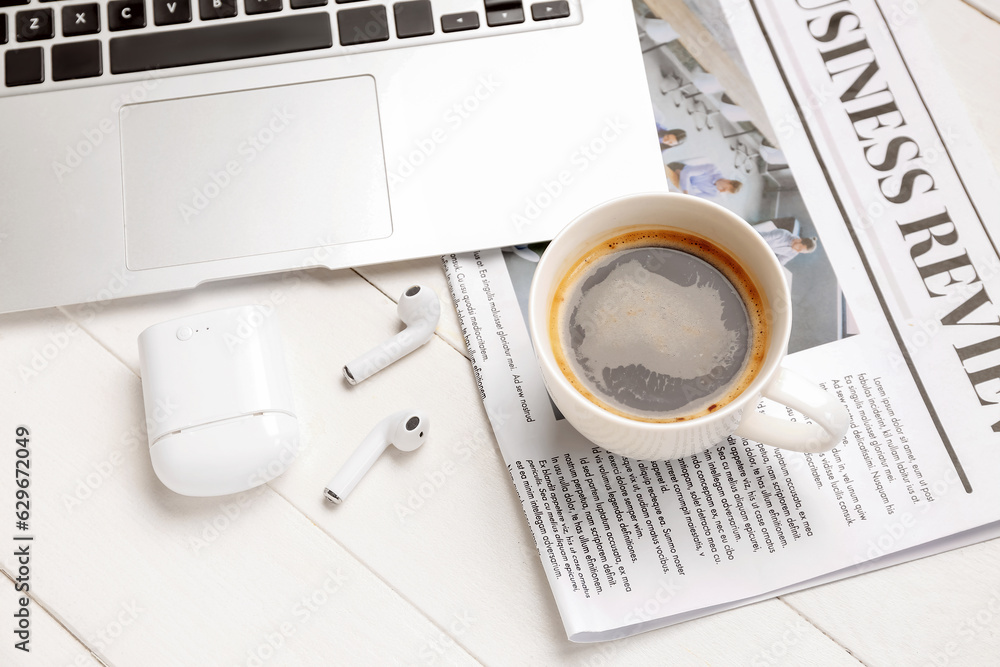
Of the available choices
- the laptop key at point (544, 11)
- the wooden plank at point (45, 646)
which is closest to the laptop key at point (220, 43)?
the laptop key at point (544, 11)

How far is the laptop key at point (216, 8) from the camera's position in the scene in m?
0.55

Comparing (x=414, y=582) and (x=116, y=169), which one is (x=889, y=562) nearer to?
(x=414, y=582)

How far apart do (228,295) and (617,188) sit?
1.00ft

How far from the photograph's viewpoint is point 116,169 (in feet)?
1.81

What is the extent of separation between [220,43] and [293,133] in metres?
0.08

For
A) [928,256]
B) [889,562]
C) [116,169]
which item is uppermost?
[116,169]

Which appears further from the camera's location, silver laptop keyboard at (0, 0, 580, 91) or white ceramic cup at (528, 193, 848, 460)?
silver laptop keyboard at (0, 0, 580, 91)

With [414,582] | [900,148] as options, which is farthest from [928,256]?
[414,582]

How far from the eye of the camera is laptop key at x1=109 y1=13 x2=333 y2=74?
1.82 ft

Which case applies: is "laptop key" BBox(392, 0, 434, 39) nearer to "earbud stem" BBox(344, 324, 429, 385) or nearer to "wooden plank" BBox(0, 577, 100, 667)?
"earbud stem" BBox(344, 324, 429, 385)

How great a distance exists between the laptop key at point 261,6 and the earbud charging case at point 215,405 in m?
0.22

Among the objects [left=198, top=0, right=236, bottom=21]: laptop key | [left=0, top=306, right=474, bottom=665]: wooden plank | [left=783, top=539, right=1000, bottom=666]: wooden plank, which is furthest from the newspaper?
[left=198, top=0, right=236, bottom=21]: laptop key

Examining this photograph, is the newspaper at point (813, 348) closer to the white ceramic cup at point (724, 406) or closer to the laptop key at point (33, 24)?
the white ceramic cup at point (724, 406)

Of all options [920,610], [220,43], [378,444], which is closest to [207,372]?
[378,444]
